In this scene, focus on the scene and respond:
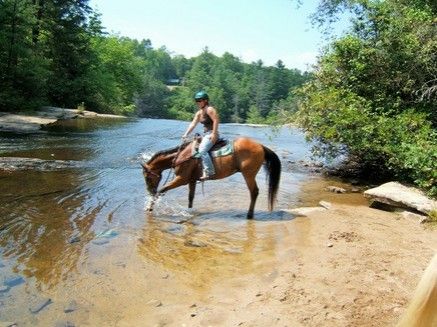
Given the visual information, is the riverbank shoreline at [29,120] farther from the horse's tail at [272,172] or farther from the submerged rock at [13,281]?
the submerged rock at [13,281]

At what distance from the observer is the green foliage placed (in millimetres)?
12039

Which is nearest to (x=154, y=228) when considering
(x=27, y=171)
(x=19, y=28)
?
A: (x=27, y=171)

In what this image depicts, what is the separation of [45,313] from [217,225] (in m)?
4.13

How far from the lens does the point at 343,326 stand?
3.96 m

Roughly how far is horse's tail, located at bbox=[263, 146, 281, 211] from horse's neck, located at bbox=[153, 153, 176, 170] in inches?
86.3

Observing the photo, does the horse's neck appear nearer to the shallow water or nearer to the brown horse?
the brown horse

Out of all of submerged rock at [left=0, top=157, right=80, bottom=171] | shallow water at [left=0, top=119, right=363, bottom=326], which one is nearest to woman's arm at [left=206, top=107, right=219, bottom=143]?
shallow water at [left=0, top=119, right=363, bottom=326]

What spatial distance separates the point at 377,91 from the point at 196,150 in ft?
27.0

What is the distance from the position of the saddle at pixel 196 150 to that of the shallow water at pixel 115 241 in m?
1.22

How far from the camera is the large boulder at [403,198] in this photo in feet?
29.3

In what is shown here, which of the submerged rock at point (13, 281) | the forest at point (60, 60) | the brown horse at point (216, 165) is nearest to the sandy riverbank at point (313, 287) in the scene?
the submerged rock at point (13, 281)

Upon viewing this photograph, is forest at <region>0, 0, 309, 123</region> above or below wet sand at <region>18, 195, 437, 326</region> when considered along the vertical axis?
above

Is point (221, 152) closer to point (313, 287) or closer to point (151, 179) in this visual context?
point (151, 179)

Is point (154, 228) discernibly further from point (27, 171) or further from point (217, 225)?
point (27, 171)
